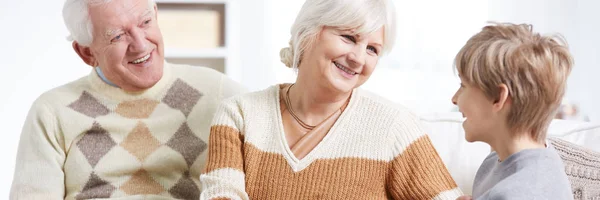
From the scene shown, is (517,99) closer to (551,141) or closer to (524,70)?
(524,70)

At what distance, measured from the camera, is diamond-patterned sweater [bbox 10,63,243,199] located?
2051mm

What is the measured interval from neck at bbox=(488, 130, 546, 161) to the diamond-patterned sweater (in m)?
0.89

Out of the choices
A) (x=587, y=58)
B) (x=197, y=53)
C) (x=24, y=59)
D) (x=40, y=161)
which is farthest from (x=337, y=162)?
(x=587, y=58)

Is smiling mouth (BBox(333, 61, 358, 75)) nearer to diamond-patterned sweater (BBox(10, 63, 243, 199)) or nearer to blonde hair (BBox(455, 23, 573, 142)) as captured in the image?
blonde hair (BBox(455, 23, 573, 142))

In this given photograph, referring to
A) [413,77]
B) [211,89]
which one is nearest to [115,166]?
[211,89]

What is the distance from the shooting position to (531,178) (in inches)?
56.3

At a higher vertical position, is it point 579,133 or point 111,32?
point 111,32

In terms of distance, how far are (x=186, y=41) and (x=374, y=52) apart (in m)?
2.14

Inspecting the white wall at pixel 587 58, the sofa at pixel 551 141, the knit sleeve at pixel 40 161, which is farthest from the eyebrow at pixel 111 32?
the white wall at pixel 587 58

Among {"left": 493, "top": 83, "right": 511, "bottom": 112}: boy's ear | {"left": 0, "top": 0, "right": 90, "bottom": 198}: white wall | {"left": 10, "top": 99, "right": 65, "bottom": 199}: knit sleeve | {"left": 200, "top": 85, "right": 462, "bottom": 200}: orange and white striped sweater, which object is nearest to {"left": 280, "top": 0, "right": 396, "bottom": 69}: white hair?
{"left": 200, "top": 85, "right": 462, "bottom": 200}: orange and white striped sweater

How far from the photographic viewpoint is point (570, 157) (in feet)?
5.96

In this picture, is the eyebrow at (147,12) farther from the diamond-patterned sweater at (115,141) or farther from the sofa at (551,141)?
the sofa at (551,141)

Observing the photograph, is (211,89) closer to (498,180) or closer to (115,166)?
(115,166)

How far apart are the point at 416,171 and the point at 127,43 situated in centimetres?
83
